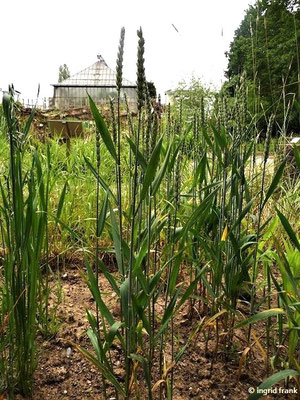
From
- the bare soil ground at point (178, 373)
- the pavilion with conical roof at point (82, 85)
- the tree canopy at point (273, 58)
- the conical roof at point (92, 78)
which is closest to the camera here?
the bare soil ground at point (178, 373)

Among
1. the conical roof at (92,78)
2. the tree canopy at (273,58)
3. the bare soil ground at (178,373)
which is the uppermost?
the conical roof at (92,78)

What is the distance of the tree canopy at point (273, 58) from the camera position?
3.86 feet

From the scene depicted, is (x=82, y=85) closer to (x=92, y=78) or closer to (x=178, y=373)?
(x=92, y=78)

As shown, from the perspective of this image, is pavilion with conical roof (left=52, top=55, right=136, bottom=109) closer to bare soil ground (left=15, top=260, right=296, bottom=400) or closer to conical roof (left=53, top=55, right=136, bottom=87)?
conical roof (left=53, top=55, right=136, bottom=87)

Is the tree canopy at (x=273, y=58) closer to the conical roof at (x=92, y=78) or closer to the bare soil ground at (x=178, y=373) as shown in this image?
the bare soil ground at (x=178, y=373)

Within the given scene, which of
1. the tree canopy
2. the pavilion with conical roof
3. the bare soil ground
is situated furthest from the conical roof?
the bare soil ground

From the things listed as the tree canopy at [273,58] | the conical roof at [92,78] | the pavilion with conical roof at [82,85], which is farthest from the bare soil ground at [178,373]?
the conical roof at [92,78]

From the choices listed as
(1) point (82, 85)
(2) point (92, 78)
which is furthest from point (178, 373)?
(2) point (92, 78)

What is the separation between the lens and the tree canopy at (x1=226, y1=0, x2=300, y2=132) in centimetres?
118

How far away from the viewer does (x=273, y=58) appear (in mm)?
7070

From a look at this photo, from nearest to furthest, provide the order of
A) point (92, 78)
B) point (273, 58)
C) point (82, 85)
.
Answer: point (273, 58) < point (82, 85) < point (92, 78)

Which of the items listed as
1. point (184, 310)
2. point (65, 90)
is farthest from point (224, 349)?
point (65, 90)

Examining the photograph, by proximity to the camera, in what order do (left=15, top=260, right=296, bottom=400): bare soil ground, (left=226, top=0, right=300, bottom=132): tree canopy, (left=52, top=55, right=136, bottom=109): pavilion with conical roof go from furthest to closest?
(left=52, top=55, right=136, bottom=109): pavilion with conical roof < (left=226, top=0, right=300, bottom=132): tree canopy < (left=15, top=260, right=296, bottom=400): bare soil ground

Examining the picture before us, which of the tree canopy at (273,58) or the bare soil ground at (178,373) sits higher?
the tree canopy at (273,58)
